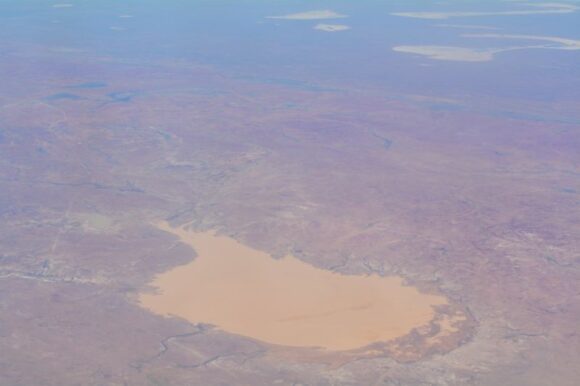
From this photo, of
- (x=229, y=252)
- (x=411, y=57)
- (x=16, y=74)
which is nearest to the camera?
(x=229, y=252)

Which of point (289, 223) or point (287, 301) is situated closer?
point (287, 301)

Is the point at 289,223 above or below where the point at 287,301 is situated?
below

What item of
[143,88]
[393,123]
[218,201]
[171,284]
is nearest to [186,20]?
[143,88]

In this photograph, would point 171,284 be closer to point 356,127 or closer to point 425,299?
point 425,299

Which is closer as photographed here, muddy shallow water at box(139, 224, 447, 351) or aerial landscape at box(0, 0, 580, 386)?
aerial landscape at box(0, 0, 580, 386)

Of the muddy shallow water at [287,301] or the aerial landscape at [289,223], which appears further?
the muddy shallow water at [287,301]
